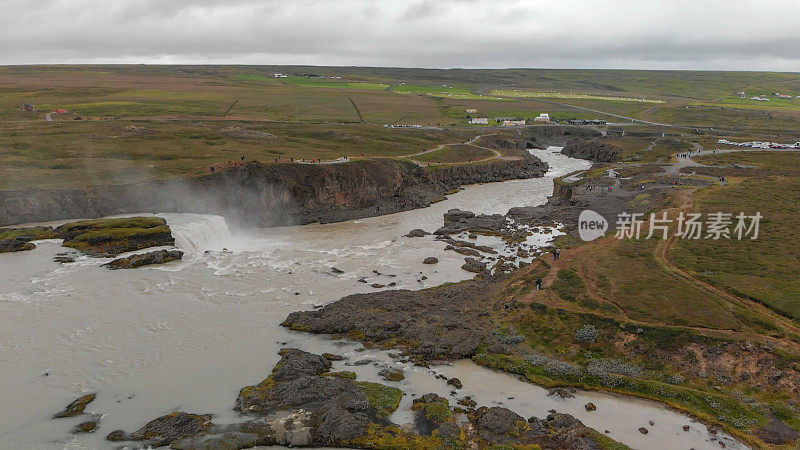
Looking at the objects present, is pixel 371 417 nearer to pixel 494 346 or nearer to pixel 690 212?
pixel 494 346

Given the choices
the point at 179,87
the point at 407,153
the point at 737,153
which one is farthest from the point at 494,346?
the point at 179,87

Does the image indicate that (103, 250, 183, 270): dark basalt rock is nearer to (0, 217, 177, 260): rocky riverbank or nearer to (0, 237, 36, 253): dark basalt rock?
(0, 217, 177, 260): rocky riverbank

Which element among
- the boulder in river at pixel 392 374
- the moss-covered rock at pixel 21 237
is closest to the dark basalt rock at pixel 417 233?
the boulder in river at pixel 392 374

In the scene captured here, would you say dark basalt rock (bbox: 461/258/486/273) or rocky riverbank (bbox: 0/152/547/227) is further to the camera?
rocky riverbank (bbox: 0/152/547/227)

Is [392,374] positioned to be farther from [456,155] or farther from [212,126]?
[212,126]

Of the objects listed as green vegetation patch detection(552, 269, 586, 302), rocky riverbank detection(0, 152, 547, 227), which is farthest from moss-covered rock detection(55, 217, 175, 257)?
green vegetation patch detection(552, 269, 586, 302)

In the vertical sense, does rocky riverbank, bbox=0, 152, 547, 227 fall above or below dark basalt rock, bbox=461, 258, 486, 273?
above

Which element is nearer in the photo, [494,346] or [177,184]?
[494,346]
